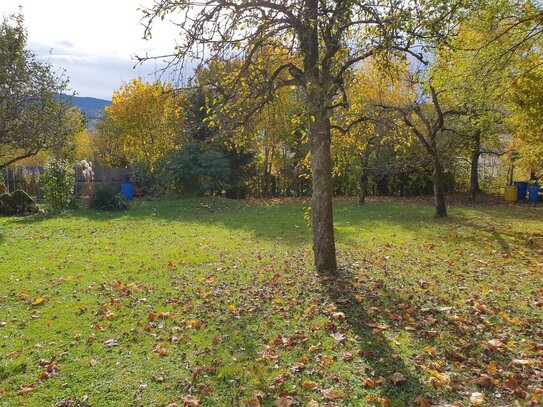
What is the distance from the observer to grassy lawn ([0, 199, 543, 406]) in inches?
136

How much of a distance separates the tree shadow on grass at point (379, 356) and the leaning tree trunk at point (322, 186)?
3.42 ft

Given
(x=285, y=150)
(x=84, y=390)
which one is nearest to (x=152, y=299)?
(x=84, y=390)

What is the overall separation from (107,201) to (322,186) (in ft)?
37.8

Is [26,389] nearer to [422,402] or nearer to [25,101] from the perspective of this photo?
[422,402]

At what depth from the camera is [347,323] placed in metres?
4.74

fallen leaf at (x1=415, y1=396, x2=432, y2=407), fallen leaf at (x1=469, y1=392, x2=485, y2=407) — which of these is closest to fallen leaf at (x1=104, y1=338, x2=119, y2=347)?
fallen leaf at (x1=415, y1=396, x2=432, y2=407)

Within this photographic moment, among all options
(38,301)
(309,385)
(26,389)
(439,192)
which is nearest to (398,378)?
(309,385)

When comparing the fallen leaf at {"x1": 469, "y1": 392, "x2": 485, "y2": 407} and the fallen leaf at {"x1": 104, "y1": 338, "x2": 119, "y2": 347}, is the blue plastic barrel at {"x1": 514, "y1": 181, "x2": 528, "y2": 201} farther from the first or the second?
the fallen leaf at {"x1": 104, "y1": 338, "x2": 119, "y2": 347}

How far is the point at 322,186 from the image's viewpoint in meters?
6.54

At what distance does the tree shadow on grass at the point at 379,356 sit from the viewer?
330 cm

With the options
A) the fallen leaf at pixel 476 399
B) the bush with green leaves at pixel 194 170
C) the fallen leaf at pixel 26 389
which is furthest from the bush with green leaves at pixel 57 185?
the fallen leaf at pixel 476 399

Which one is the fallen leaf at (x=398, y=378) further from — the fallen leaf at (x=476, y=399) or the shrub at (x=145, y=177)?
the shrub at (x=145, y=177)

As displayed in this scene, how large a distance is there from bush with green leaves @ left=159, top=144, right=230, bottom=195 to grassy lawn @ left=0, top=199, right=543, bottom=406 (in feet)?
33.5

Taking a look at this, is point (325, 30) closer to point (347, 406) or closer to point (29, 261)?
point (347, 406)
